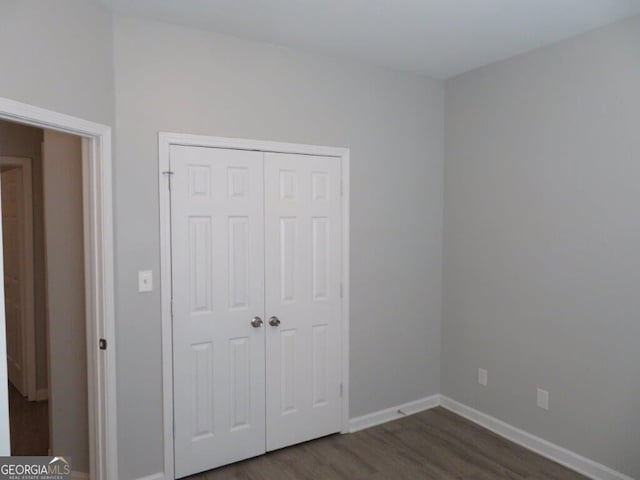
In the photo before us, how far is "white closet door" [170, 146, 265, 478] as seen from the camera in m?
2.68

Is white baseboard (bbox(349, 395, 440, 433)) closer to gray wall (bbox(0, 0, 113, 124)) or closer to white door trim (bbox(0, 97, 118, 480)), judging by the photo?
white door trim (bbox(0, 97, 118, 480))

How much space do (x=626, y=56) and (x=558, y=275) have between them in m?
1.33

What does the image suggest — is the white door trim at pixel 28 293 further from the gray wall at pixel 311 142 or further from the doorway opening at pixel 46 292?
the gray wall at pixel 311 142

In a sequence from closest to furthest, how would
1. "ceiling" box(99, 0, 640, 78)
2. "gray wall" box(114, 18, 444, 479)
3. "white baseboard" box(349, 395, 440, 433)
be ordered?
1. "ceiling" box(99, 0, 640, 78)
2. "gray wall" box(114, 18, 444, 479)
3. "white baseboard" box(349, 395, 440, 433)

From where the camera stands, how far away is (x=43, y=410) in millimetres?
3818

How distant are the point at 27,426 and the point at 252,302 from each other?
2.19 metres

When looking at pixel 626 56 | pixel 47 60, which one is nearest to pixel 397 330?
pixel 626 56

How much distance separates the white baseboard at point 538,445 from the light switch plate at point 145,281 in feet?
8.46

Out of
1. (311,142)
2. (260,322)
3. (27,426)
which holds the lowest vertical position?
(27,426)

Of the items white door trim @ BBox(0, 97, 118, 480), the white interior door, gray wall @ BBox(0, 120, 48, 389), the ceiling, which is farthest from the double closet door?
the white interior door

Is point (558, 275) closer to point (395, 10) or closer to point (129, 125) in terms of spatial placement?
point (395, 10)

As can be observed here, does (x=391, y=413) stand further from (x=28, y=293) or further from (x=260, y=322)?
(x=28, y=293)

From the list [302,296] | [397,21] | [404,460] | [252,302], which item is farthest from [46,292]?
[397,21]

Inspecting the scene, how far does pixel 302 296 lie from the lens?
3109 mm
